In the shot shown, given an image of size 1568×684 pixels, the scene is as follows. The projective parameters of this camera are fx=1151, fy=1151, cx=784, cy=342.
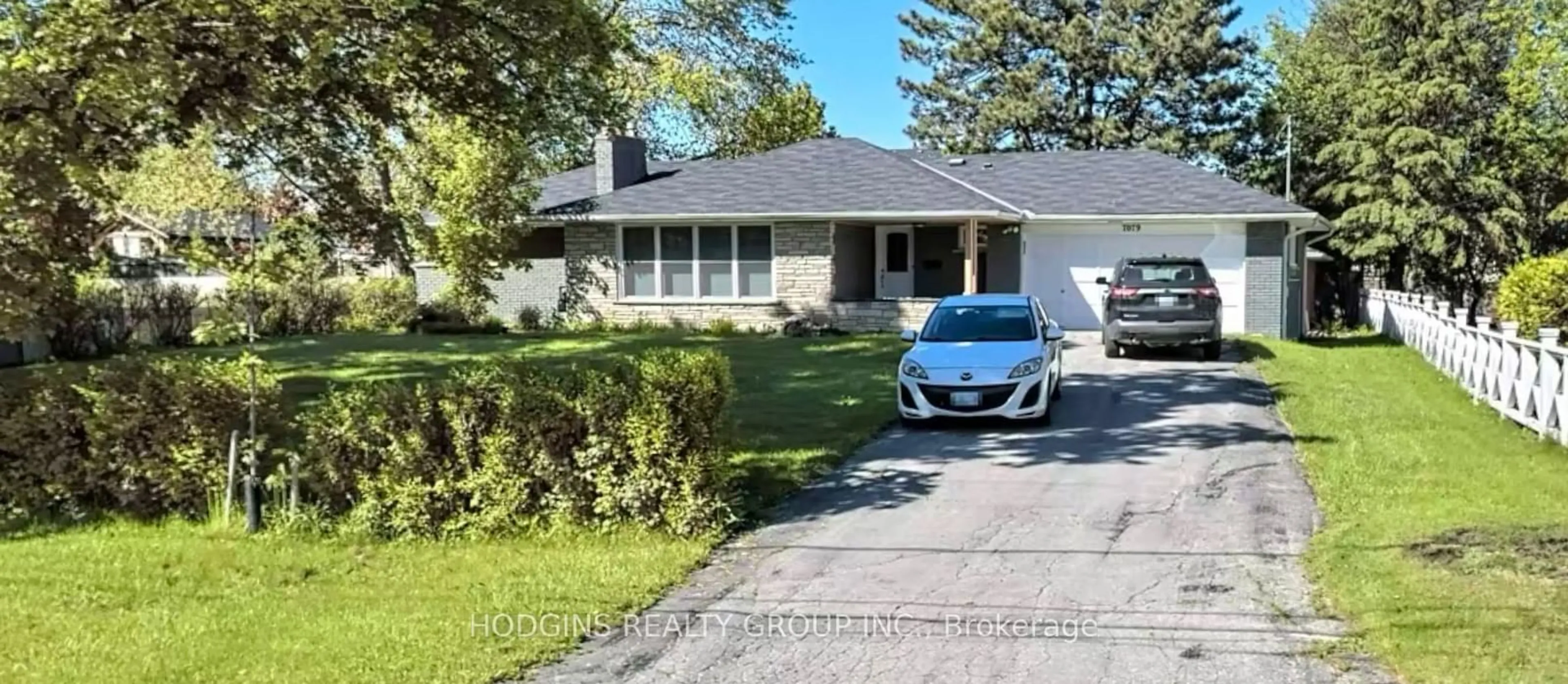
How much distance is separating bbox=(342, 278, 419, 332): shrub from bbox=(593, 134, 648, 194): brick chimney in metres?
5.17

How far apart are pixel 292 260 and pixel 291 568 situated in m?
2.59

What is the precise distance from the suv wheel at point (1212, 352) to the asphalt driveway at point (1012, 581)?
7.55 m

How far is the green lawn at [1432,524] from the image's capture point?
4977mm

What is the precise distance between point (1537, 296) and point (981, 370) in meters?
9.59

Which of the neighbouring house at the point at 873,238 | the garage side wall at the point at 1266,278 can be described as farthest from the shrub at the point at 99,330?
the garage side wall at the point at 1266,278

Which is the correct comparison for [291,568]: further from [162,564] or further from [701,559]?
[701,559]

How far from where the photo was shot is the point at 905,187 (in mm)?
23734

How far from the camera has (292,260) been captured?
8.37 metres

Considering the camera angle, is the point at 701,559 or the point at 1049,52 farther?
the point at 1049,52

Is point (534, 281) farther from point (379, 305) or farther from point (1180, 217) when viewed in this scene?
point (1180, 217)

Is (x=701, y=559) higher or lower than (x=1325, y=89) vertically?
lower

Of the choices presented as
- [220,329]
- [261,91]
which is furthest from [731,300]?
[220,329]

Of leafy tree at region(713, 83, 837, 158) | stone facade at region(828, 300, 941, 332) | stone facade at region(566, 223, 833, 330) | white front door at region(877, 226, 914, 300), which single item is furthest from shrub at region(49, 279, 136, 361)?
leafy tree at region(713, 83, 837, 158)

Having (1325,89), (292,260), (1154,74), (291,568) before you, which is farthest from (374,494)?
(1154,74)
